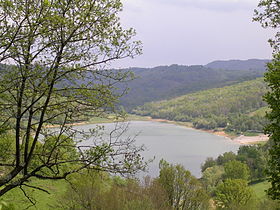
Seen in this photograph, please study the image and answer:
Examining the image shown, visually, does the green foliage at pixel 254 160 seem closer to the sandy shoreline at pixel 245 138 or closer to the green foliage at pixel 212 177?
the green foliage at pixel 212 177

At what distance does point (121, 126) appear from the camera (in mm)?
3904

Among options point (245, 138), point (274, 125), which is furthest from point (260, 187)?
point (245, 138)

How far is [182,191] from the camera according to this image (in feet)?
56.2

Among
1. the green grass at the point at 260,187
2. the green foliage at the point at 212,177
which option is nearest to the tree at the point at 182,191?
the green foliage at the point at 212,177

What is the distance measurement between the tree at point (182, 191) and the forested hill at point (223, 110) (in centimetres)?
6518

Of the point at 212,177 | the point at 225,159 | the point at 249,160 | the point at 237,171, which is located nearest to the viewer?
the point at 237,171

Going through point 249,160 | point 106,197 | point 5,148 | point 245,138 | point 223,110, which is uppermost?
point 5,148

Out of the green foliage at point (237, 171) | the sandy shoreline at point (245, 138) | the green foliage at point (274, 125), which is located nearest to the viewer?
the green foliage at point (274, 125)

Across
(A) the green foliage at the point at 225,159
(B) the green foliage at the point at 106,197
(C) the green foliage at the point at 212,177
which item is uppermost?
(B) the green foliage at the point at 106,197

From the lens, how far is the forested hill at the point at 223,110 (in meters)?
84.4

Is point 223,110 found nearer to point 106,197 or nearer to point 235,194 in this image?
point 235,194

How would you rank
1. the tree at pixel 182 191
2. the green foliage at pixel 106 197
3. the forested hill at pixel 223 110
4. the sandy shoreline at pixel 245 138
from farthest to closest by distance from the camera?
the forested hill at pixel 223 110
the sandy shoreline at pixel 245 138
the tree at pixel 182 191
the green foliage at pixel 106 197

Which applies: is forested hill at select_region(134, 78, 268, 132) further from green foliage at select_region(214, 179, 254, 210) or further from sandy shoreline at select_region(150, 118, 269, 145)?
green foliage at select_region(214, 179, 254, 210)

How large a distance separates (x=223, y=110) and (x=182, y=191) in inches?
3833
